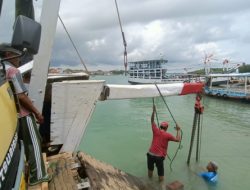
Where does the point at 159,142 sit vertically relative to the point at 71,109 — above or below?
below

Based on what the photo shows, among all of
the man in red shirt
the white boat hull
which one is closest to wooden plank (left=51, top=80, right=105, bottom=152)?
the white boat hull

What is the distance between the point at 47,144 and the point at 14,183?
3087 mm

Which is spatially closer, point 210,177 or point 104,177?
point 104,177

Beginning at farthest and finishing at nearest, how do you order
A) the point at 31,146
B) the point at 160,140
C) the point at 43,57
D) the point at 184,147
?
1. the point at 184,147
2. the point at 160,140
3. the point at 43,57
4. the point at 31,146

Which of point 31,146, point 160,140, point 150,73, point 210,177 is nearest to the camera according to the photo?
point 31,146

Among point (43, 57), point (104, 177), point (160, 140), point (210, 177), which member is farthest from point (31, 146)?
point (210, 177)

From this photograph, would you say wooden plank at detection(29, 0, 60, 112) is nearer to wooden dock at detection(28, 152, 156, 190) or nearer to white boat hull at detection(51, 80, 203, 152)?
white boat hull at detection(51, 80, 203, 152)

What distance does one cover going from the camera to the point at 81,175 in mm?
4707

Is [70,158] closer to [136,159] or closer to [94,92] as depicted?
[94,92]

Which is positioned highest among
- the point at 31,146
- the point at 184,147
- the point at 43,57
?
the point at 43,57

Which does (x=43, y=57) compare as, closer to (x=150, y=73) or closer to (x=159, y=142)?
(x=159, y=142)

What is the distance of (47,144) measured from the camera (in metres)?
4.80

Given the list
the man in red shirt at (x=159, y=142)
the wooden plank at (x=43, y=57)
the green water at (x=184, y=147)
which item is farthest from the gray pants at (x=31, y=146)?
the green water at (x=184, y=147)

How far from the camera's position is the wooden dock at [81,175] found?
12.7ft
